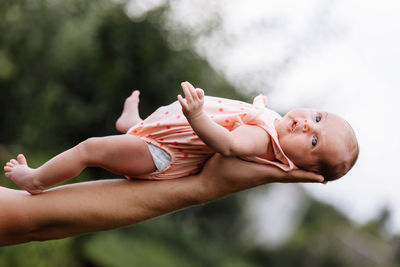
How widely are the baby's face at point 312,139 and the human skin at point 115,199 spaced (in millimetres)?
74

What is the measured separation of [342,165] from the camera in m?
2.16

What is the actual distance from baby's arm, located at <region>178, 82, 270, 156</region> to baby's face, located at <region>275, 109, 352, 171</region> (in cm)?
13

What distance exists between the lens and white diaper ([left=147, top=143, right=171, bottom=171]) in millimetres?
2072

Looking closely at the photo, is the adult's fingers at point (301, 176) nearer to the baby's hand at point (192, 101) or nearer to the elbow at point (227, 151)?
the elbow at point (227, 151)

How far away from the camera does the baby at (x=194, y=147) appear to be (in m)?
2.04

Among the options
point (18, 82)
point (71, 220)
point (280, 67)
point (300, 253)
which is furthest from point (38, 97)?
point (300, 253)

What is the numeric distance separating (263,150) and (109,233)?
718 cm

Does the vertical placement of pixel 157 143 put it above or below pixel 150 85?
above

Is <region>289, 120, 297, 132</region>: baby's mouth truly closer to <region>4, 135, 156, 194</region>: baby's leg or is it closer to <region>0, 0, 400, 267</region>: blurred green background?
<region>4, 135, 156, 194</region>: baby's leg

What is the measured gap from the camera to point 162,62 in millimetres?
9844

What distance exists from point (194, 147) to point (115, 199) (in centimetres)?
38

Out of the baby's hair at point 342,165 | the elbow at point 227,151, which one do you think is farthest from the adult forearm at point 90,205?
the baby's hair at point 342,165

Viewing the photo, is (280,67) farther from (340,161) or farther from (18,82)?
(340,161)

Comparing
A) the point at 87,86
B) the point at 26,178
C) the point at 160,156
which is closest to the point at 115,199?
the point at 160,156
